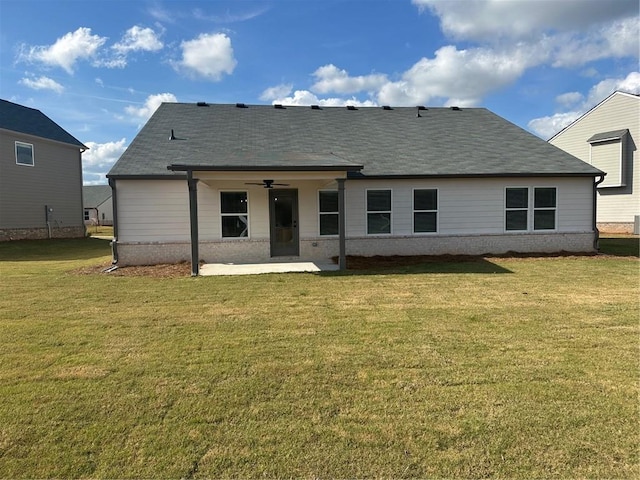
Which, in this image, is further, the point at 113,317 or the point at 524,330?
the point at 113,317

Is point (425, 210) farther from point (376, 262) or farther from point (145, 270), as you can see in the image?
point (145, 270)

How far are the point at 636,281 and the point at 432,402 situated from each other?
8.02 meters

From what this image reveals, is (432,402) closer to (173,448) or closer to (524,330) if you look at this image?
(173,448)

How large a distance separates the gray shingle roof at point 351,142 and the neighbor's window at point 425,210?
0.74 meters

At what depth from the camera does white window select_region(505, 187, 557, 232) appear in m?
13.8

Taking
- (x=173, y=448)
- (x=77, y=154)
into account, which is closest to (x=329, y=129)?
(x=173, y=448)

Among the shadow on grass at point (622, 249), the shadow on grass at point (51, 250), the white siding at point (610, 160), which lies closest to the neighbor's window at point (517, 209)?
the shadow on grass at point (622, 249)

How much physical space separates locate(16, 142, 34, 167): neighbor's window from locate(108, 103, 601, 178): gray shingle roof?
1061 cm

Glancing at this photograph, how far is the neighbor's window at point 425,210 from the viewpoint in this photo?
13.5 metres

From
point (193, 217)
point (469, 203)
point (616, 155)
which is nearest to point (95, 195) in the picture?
point (193, 217)

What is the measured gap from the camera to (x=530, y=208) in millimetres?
13867

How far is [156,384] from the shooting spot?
12.9ft

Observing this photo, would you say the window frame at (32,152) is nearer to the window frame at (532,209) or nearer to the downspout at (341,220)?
the downspout at (341,220)

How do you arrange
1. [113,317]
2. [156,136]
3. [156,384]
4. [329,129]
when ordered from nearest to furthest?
[156,384]
[113,317]
[156,136]
[329,129]
